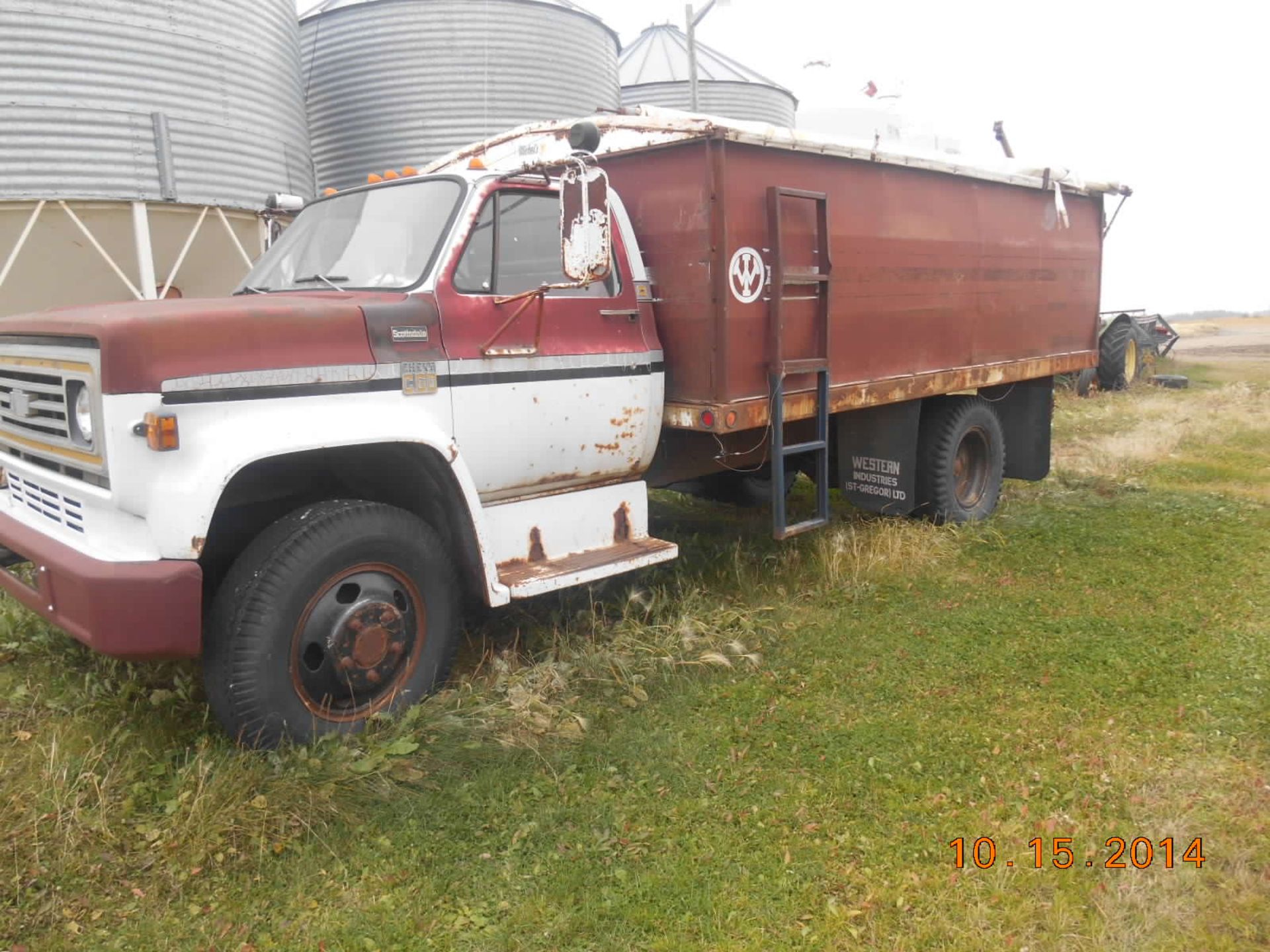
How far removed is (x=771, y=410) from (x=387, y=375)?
214 centimetres

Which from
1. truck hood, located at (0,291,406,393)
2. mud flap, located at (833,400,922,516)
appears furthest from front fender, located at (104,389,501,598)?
mud flap, located at (833,400,922,516)

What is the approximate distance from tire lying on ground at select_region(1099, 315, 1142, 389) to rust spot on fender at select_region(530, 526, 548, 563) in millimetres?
14397

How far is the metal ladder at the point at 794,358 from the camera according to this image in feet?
16.2

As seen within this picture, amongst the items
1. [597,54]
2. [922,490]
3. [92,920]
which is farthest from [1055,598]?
[597,54]

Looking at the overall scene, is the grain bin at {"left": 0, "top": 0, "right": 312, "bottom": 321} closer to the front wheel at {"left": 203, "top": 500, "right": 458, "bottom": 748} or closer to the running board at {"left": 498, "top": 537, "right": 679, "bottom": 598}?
the running board at {"left": 498, "top": 537, "right": 679, "bottom": 598}

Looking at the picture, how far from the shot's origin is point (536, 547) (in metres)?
4.43

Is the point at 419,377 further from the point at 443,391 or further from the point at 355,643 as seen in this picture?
the point at 355,643

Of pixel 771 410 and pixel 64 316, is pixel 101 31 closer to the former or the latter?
pixel 64 316

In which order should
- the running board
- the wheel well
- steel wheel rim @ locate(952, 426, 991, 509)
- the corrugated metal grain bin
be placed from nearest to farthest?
the wheel well < the running board < steel wheel rim @ locate(952, 426, 991, 509) < the corrugated metal grain bin

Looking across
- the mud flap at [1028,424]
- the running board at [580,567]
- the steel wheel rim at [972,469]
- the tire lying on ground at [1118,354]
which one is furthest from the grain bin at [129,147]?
the tire lying on ground at [1118,354]

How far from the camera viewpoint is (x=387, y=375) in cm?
373

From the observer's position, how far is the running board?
164 inches

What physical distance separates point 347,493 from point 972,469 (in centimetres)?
503

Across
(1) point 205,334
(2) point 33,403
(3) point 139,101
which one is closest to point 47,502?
(2) point 33,403
